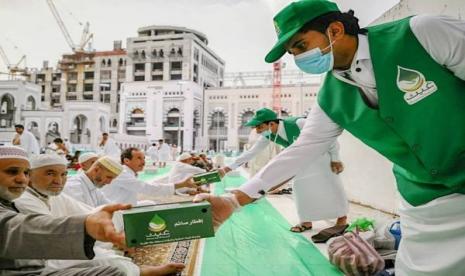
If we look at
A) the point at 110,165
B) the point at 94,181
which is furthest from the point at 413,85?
the point at 94,181

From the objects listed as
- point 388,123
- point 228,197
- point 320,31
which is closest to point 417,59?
point 388,123

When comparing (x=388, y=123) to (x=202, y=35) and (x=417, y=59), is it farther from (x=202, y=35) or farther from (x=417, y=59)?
(x=202, y=35)

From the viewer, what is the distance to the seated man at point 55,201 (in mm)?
1443

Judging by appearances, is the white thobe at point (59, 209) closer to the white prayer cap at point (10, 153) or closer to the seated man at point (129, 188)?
the white prayer cap at point (10, 153)

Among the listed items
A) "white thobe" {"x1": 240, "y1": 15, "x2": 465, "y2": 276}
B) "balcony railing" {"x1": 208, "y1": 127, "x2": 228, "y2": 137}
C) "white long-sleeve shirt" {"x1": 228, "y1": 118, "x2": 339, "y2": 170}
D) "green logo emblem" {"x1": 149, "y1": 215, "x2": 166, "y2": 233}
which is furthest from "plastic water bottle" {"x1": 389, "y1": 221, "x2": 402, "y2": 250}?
"balcony railing" {"x1": 208, "y1": 127, "x2": 228, "y2": 137}

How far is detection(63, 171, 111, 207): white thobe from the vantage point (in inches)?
87.8

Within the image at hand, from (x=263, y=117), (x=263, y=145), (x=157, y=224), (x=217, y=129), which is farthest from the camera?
(x=217, y=129)

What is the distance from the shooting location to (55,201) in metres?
1.69

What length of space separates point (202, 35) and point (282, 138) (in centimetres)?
4341

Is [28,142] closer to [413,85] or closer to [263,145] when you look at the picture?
[263,145]

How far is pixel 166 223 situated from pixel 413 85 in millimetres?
817

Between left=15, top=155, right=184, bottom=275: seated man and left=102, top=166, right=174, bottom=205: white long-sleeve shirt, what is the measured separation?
0.96 m

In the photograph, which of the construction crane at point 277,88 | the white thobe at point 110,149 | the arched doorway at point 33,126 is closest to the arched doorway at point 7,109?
the arched doorway at point 33,126

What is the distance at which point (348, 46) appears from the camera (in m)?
1.12
